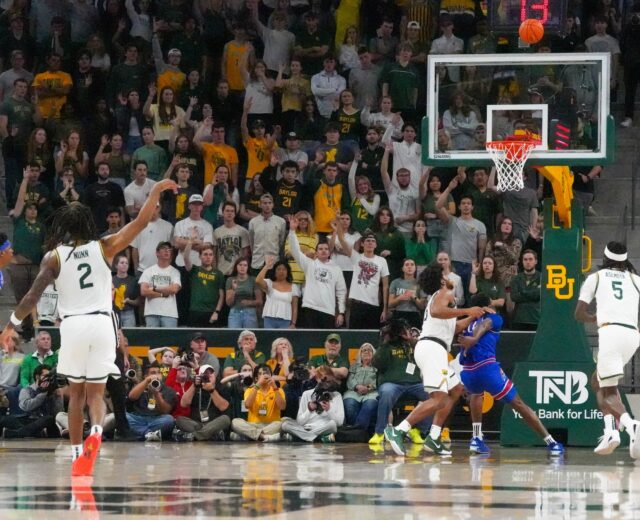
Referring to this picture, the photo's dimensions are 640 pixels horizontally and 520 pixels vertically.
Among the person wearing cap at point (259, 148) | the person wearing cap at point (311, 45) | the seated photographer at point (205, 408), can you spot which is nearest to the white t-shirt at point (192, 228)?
the person wearing cap at point (259, 148)

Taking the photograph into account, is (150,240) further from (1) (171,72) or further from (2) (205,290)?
(1) (171,72)

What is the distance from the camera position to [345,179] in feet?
68.8

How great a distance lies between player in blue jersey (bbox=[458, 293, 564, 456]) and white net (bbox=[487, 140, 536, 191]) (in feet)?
4.77

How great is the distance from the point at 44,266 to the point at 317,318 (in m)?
8.18

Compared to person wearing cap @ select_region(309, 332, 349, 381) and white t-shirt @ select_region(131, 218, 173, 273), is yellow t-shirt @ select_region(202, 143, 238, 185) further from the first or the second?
person wearing cap @ select_region(309, 332, 349, 381)

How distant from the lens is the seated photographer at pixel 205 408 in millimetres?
17438

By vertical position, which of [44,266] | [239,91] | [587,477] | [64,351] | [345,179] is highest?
[239,91]

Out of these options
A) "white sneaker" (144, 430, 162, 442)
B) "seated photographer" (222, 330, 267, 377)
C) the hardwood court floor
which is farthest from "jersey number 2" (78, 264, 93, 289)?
"seated photographer" (222, 330, 267, 377)

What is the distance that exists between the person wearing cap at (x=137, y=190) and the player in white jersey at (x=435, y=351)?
7096 millimetres

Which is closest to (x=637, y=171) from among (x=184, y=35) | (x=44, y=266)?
(x=184, y=35)

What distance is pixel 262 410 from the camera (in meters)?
17.5

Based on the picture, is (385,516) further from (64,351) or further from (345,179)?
(345,179)

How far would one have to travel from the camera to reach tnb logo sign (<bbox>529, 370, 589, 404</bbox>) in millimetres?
16411

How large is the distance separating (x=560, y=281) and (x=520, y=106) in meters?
2.16
